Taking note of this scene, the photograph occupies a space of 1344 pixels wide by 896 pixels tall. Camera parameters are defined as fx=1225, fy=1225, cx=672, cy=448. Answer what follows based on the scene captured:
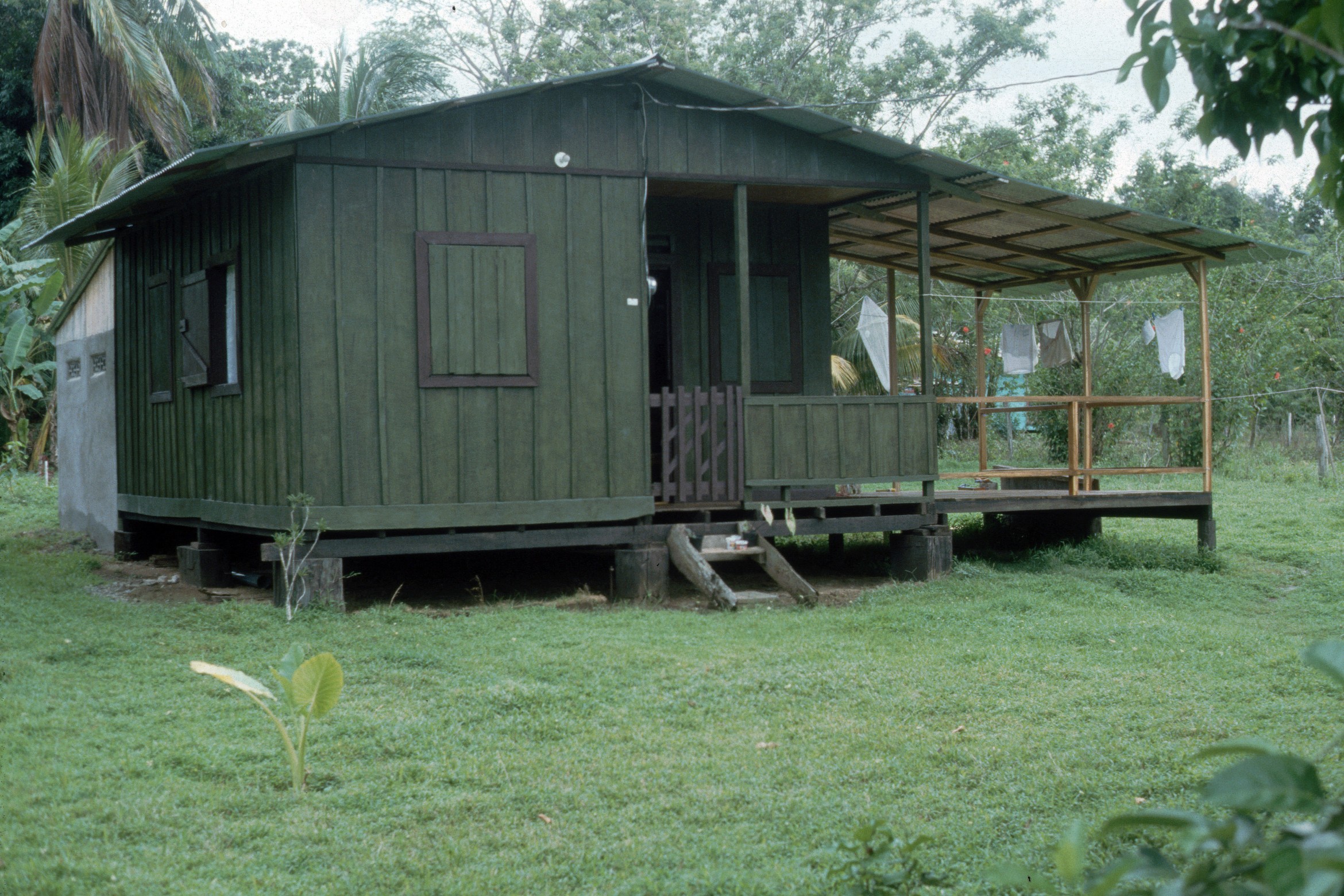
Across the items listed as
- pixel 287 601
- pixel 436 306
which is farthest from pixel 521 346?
pixel 287 601

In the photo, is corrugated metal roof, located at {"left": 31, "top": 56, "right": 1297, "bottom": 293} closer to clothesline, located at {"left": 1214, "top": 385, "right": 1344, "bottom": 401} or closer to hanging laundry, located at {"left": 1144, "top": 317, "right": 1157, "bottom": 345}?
Result: hanging laundry, located at {"left": 1144, "top": 317, "right": 1157, "bottom": 345}

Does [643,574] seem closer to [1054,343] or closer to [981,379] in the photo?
[981,379]

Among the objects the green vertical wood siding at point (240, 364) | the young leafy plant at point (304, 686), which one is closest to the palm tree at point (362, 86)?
the green vertical wood siding at point (240, 364)

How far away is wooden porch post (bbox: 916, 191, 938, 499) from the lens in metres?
10.5

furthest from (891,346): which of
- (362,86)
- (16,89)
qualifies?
(16,89)

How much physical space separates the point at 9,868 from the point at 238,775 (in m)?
1.09

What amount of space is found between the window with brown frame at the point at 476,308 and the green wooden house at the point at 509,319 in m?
0.02

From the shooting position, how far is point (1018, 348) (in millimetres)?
14555

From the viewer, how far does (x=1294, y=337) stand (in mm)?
23219

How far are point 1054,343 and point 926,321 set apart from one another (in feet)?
15.0

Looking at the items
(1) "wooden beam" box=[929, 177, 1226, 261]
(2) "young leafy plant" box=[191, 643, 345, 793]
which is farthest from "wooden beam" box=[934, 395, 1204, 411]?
(2) "young leafy plant" box=[191, 643, 345, 793]

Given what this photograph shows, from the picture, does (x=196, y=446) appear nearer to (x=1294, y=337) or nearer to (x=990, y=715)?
(x=990, y=715)

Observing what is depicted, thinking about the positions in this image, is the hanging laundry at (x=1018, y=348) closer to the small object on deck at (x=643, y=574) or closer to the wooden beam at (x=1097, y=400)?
the wooden beam at (x=1097, y=400)

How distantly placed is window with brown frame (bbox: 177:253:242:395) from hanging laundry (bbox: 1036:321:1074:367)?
9038mm
